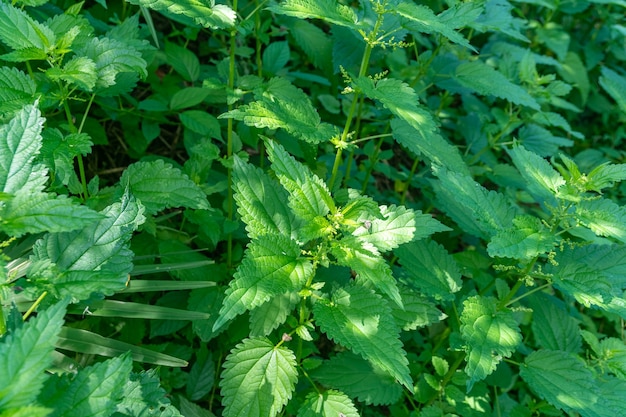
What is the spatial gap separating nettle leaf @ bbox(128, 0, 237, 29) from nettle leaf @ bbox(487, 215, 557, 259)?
1194mm

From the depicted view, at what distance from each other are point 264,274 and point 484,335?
0.82m

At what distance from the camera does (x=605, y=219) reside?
187 centimetres

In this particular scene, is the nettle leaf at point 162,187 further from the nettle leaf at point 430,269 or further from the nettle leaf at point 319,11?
the nettle leaf at point 430,269

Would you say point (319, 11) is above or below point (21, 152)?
above

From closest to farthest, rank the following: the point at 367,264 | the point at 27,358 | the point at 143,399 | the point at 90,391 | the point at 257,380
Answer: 1. the point at 27,358
2. the point at 90,391
3. the point at 143,399
4. the point at 367,264
5. the point at 257,380

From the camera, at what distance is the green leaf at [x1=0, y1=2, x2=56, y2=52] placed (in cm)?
178

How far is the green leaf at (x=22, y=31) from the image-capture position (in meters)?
1.78

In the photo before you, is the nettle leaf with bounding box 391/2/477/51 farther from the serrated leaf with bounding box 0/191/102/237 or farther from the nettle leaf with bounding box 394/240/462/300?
the serrated leaf with bounding box 0/191/102/237

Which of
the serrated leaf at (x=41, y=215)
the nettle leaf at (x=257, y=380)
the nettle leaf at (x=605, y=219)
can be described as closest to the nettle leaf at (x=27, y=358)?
the serrated leaf at (x=41, y=215)

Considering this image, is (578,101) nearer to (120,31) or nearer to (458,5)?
(458,5)

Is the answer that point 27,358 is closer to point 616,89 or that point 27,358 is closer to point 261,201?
point 261,201

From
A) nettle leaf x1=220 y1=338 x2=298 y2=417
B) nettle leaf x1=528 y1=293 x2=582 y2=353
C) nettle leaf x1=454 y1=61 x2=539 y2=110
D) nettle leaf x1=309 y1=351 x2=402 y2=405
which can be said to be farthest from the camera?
nettle leaf x1=454 y1=61 x2=539 y2=110

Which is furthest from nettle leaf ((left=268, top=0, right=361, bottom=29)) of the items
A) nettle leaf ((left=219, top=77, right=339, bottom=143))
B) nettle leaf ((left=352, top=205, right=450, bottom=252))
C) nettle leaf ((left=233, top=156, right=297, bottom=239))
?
nettle leaf ((left=352, top=205, right=450, bottom=252))

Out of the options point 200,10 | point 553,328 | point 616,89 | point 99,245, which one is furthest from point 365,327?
point 616,89
